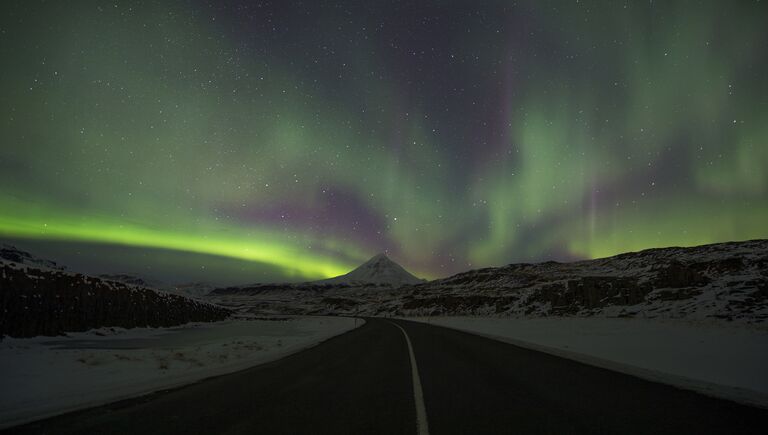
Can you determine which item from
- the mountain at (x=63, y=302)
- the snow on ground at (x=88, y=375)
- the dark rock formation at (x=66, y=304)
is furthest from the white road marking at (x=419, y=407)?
the mountain at (x=63, y=302)

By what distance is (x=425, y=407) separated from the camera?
600cm

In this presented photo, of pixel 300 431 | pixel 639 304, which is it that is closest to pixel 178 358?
pixel 300 431

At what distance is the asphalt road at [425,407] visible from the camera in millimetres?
4934

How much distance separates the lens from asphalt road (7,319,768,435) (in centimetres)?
493

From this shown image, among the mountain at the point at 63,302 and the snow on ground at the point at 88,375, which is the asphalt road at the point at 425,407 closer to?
the snow on ground at the point at 88,375

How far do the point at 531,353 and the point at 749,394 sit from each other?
719 cm

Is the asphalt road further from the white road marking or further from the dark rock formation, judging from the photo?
the dark rock formation

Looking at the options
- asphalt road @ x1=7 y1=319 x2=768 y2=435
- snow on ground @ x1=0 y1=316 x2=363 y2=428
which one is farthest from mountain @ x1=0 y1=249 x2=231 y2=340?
asphalt road @ x1=7 y1=319 x2=768 y2=435

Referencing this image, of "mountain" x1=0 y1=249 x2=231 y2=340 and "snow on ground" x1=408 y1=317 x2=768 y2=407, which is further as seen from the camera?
"mountain" x1=0 y1=249 x2=231 y2=340

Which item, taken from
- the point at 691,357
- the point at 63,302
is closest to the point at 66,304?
the point at 63,302

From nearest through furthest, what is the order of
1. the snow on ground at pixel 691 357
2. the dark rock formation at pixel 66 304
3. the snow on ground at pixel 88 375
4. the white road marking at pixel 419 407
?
the white road marking at pixel 419 407, the snow on ground at pixel 88 375, the snow on ground at pixel 691 357, the dark rock formation at pixel 66 304

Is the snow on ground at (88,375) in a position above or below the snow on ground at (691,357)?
below

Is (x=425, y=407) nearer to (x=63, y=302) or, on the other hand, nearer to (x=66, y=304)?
(x=63, y=302)

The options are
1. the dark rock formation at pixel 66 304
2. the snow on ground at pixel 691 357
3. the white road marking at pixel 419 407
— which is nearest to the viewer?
the white road marking at pixel 419 407
